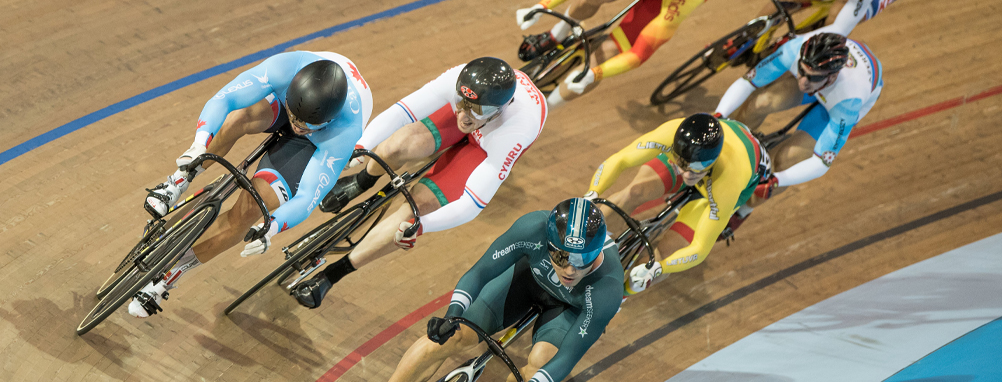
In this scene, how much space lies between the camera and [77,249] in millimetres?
4363

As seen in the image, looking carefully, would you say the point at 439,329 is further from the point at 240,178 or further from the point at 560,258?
the point at 240,178

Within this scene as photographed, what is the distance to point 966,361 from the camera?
4.00 metres

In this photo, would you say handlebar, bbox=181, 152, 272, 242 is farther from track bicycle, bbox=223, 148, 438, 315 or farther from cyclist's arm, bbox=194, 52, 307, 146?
track bicycle, bbox=223, 148, 438, 315

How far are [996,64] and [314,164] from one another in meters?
6.24

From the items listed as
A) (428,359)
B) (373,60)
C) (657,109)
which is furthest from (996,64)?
(428,359)

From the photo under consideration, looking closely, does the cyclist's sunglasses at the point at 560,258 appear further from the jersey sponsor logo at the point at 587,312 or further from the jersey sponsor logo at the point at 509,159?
the jersey sponsor logo at the point at 509,159

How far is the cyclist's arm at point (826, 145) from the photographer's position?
4785 mm

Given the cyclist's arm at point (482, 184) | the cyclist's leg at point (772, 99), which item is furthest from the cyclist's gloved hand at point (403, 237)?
the cyclist's leg at point (772, 99)

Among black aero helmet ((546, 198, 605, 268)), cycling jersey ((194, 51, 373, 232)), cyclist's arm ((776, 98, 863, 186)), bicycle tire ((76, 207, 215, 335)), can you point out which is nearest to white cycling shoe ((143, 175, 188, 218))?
bicycle tire ((76, 207, 215, 335))

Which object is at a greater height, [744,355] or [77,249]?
[77,249]

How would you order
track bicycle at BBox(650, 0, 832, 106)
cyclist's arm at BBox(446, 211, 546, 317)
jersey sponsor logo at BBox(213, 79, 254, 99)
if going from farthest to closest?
1. track bicycle at BBox(650, 0, 832, 106)
2. jersey sponsor logo at BBox(213, 79, 254, 99)
3. cyclist's arm at BBox(446, 211, 546, 317)

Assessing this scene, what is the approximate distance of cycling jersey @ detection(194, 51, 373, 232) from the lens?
363 cm

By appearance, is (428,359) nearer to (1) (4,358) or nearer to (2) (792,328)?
(1) (4,358)

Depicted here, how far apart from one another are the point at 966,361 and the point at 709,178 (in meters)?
1.56
